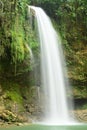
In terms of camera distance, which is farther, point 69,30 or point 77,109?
point 69,30

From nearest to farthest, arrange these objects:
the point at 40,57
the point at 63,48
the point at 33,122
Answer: the point at 33,122, the point at 40,57, the point at 63,48

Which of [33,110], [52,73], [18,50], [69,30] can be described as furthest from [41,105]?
[69,30]

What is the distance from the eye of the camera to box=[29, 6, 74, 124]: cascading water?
2072 cm

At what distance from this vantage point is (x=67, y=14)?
78.5ft

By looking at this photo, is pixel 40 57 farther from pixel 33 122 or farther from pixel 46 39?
pixel 33 122

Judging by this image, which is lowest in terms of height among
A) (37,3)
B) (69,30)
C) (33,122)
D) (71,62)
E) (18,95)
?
(33,122)

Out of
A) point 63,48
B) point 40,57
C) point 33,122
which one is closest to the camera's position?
point 33,122

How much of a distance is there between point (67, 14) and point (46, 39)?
2951 millimetres

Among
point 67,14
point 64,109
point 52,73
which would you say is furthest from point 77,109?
point 67,14

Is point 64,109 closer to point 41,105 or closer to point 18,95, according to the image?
point 41,105

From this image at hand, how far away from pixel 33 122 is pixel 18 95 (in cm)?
187

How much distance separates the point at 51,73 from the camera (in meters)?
21.2

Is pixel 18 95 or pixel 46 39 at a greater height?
pixel 46 39

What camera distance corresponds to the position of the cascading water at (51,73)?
20.7 meters
